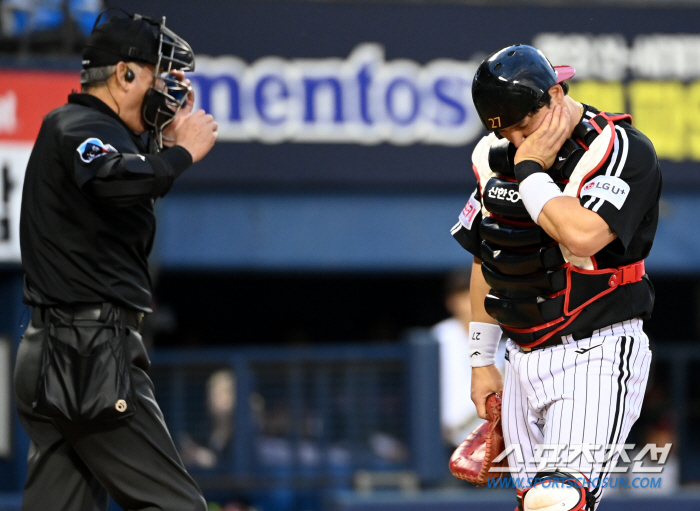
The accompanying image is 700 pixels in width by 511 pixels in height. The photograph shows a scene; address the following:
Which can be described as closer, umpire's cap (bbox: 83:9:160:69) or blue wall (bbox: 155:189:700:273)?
umpire's cap (bbox: 83:9:160:69)

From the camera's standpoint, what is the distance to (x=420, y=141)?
9.24m

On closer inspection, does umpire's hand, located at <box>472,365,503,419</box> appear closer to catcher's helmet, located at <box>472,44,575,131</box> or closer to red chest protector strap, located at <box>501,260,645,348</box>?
red chest protector strap, located at <box>501,260,645,348</box>

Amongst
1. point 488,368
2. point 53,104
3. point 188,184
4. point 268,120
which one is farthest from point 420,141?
point 488,368

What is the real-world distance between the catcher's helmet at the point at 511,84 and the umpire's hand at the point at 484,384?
2.99 feet

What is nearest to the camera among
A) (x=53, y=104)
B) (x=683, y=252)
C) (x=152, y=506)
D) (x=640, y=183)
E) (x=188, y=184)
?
(x=640, y=183)

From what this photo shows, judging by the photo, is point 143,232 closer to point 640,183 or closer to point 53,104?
point 640,183

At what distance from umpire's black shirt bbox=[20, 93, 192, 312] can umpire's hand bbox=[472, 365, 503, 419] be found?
121 cm

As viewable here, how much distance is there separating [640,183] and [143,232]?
1707 mm

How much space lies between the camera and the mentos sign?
8.95 m

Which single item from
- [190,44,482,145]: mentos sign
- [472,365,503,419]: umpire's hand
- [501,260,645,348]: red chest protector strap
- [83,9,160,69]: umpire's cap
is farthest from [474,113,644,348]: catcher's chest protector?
[190,44,482,145]: mentos sign

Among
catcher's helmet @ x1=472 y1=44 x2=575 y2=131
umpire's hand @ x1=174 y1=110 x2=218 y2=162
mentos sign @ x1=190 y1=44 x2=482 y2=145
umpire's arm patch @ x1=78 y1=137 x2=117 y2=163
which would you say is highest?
mentos sign @ x1=190 y1=44 x2=482 y2=145

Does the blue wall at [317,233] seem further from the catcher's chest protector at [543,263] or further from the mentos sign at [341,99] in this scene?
the catcher's chest protector at [543,263]

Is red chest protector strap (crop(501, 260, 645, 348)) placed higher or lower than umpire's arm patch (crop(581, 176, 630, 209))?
lower

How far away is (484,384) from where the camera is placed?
12.6 feet
